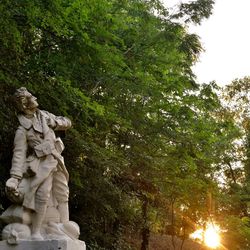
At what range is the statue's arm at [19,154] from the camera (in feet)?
19.1

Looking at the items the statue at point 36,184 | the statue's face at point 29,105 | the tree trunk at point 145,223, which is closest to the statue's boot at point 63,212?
the statue at point 36,184

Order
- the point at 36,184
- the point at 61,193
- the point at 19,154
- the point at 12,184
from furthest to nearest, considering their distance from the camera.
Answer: the point at 61,193 → the point at 19,154 → the point at 36,184 → the point at 12,184

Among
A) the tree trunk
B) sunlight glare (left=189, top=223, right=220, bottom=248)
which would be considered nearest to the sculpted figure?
the tree trunk

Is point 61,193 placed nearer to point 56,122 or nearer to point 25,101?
point 56,122

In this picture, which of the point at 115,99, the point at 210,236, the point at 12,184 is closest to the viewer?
the point at 12,184

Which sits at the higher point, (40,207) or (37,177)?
(37,177)

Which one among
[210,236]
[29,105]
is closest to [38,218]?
[29,105]

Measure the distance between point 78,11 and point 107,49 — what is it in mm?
1800

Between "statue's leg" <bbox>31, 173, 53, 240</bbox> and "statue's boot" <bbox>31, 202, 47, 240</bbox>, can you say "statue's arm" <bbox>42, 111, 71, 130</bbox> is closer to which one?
"statue's leg" <bbox>31, 173, 53, 240</bbox>

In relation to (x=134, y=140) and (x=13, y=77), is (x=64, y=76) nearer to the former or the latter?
(x=13, y=77)

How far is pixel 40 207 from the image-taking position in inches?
225

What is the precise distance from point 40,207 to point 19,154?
0.70 meters

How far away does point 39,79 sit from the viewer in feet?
35.5

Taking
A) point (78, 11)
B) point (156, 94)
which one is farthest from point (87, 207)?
point (78, 11)
